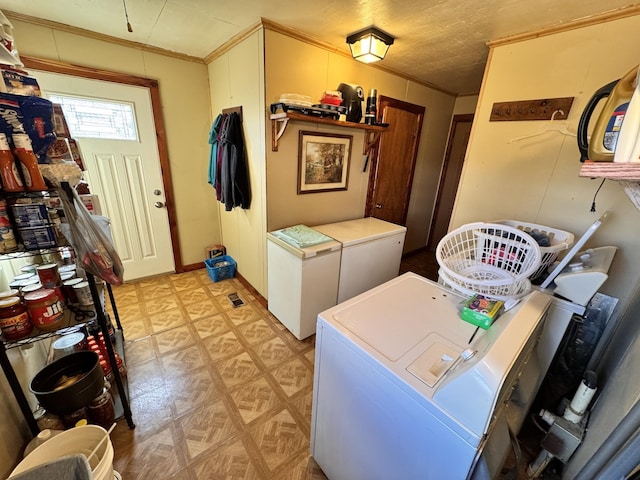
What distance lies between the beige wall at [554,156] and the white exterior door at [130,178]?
2.96 m

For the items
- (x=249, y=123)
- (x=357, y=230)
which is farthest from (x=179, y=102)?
(x=357, y=230)

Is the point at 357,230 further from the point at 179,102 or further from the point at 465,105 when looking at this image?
the point at 465,105

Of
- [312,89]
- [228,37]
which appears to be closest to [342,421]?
[312,89]

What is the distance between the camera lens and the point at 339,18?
5.58 ft

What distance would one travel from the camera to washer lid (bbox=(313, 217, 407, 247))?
7.35ft

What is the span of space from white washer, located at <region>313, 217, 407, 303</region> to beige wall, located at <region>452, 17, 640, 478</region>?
0.70 metres

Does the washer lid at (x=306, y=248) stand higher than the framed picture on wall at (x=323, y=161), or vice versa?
the framed picture on wall at (x=323, y=161)

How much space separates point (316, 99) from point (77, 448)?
2.56 meters

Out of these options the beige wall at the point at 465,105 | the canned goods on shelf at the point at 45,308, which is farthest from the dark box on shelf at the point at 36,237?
the beige wall at the point at 465,105

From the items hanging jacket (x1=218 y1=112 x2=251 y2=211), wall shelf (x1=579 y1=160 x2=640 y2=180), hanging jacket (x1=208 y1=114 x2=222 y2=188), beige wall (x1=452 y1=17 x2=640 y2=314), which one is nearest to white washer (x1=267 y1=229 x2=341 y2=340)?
hanging jacket (x1=218 y1=112 x2=251 y2=211)

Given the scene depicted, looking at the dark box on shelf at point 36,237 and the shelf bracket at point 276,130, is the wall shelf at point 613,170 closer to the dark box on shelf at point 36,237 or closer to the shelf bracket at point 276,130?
the shelf bracket at point 276,130

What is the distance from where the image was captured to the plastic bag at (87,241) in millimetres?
1062

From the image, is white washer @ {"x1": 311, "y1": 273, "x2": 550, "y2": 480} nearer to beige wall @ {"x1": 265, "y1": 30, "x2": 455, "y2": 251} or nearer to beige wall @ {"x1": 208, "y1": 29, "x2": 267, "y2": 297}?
beige wall @ {"x1": 265, "y1": 30, "x2": 455, "y2": 251}

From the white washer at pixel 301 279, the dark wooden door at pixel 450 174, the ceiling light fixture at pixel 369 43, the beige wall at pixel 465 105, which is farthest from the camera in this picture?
the dark wooden door at pixel 450 174
